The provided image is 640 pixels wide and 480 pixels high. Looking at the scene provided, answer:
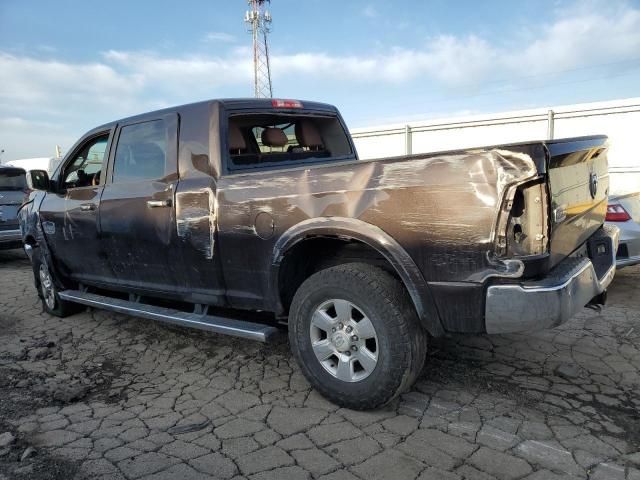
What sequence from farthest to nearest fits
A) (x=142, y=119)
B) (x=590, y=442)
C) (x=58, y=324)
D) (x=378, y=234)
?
(x=58, y=324)
(x=142, y=119)
(x=378, y=234)
(x=590, y=442)

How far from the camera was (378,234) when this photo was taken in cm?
278

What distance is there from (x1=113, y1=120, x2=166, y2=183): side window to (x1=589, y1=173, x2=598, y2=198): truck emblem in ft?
9.78

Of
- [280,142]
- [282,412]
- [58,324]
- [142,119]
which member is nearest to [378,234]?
[282,412]

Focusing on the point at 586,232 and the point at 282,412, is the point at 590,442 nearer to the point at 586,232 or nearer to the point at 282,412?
the point at 586,232

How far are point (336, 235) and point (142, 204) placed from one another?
1.81 metres

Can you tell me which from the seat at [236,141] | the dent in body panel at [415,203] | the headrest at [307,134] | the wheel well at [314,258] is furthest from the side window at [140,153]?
the wheel well at [314,258]

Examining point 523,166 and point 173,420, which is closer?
point 523,166

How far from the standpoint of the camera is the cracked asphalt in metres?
2.50

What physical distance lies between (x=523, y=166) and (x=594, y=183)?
1.21 meters

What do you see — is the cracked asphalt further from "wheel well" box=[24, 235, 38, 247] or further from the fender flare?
"wheel well" box=[24, 235, 38, 247]

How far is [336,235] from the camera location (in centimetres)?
296

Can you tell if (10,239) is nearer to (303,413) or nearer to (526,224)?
(303,413)

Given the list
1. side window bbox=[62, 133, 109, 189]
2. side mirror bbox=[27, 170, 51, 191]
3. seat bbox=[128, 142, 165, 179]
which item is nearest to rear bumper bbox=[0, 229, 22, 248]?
side mirror bbox=[27, 170, 51, 191]

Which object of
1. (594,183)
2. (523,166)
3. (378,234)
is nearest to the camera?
(523,166)
